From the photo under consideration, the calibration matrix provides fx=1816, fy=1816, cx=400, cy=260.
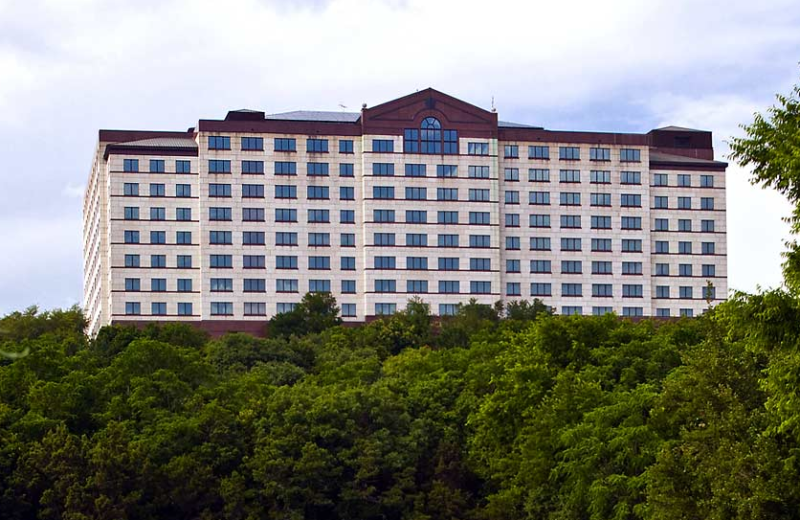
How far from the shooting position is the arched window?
161 m

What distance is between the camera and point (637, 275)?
164m

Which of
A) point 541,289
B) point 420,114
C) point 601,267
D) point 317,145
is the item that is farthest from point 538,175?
point 317,145

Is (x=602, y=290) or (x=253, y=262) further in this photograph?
(x=602, y=290)

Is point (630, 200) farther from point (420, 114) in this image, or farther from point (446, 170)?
point (420, 114)

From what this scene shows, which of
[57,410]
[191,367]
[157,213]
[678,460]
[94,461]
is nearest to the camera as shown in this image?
[678,460]

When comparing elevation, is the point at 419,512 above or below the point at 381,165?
below

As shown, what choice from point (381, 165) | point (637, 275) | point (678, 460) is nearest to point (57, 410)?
point (678, 460)

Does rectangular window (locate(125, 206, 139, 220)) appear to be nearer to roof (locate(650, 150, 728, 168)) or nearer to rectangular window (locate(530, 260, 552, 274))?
rectangular window (locate(530, 260, 552, 274))

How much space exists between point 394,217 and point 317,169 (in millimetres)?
7975

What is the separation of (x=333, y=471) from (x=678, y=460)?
3724 centimetres

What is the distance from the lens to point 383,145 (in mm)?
160375

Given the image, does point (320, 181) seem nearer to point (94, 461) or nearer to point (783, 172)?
point (94, 461)

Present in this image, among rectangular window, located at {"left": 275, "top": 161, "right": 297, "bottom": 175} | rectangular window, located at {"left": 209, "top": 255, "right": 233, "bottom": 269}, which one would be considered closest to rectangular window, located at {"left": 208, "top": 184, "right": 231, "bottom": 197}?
rectangular window, located at {"left": 275, "top": 161, "right": 297, "bottom": 175}

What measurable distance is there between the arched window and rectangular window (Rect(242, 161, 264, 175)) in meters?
12.8
